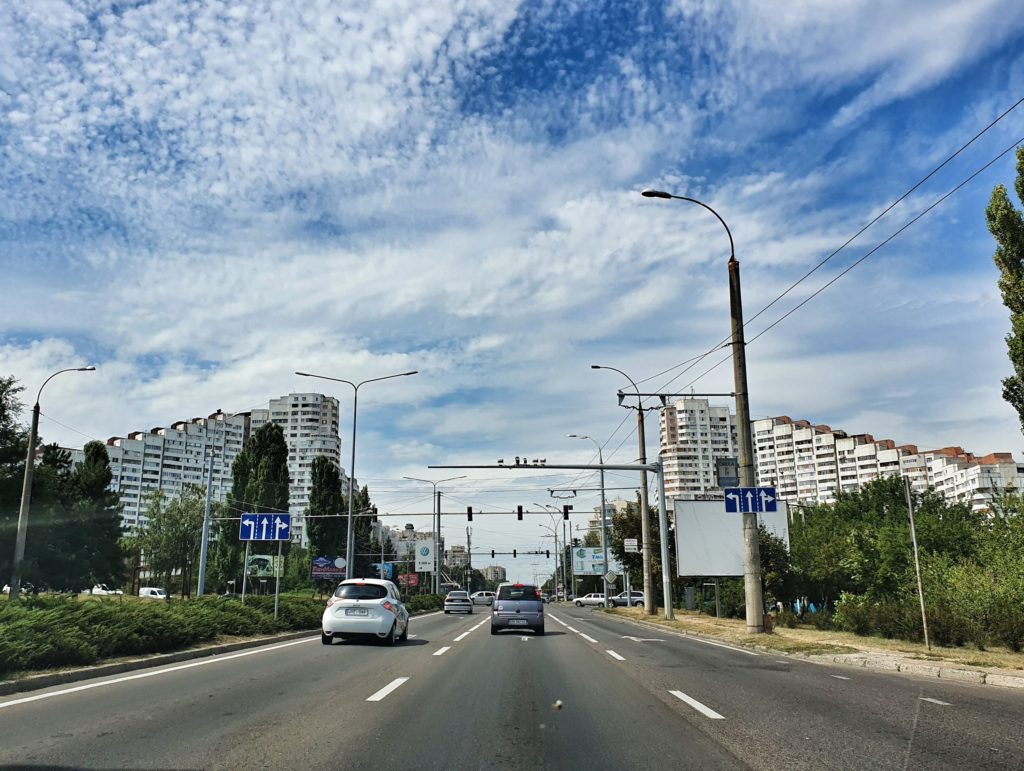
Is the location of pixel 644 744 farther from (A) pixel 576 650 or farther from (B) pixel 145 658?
(A) pixel 576 650

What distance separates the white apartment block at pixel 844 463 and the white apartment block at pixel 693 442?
27.3 feet

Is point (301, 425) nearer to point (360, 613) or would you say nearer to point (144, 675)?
point (360, 613)

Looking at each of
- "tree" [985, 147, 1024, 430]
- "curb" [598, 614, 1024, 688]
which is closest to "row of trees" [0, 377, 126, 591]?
"curb" [598, 614, 1024, 688]

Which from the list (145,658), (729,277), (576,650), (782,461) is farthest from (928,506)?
(782,461)

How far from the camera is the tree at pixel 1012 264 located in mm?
17844

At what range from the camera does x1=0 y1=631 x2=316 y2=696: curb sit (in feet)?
33.9

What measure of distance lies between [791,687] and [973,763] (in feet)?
17.2

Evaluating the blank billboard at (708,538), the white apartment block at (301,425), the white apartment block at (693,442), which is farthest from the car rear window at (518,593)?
the white apartment block at (693,442)

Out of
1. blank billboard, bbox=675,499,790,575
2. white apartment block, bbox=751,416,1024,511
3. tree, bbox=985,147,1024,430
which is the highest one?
white apartment block, bbox=751,416,1024,511

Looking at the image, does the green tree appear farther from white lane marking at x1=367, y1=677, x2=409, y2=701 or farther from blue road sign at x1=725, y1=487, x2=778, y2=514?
white lane marking at x1=367, y1=677, x2=409, y2=701

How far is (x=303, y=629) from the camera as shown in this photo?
24625mm

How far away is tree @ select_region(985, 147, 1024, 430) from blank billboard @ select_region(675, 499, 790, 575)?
25.9 metres

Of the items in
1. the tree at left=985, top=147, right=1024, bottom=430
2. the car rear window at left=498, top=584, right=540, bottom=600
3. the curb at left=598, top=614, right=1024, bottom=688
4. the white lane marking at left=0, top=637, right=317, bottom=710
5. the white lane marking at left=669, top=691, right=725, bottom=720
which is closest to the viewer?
the white lane marking at left=669, top=691, right=725, bottom=720

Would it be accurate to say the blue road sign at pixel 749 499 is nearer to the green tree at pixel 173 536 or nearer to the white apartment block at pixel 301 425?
the green tree at pixel 173 536
